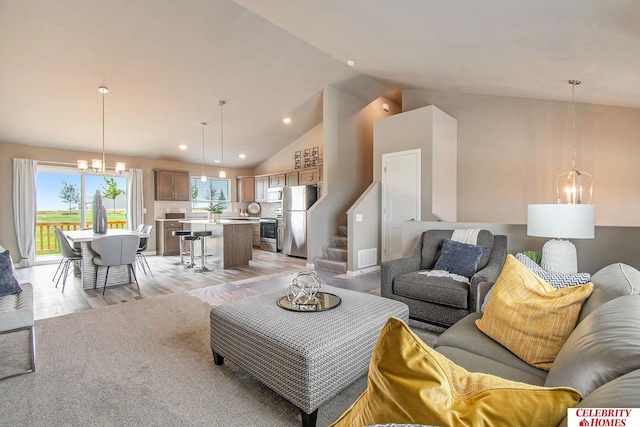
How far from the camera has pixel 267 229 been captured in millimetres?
8242

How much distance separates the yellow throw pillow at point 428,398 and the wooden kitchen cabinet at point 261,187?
8384mm

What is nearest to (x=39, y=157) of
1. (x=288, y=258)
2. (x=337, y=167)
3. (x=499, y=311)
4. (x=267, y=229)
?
(x=267, y=229)

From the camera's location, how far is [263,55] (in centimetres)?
479

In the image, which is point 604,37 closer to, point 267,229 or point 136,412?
point 136,412

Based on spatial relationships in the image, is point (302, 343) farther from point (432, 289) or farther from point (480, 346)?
point (432, 289)

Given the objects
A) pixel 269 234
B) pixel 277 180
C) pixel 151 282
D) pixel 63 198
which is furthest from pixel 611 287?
pixel 63 198

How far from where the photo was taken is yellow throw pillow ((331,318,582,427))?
586 millimetres

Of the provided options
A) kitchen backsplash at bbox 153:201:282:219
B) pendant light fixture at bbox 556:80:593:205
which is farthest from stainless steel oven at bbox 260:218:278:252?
pendant light fixture at bbox 556:80:593:205

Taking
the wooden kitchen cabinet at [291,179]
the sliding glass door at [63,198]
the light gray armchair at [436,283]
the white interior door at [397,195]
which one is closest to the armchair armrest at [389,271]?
the light gray armchair at [436,283]

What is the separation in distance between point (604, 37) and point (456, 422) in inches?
142

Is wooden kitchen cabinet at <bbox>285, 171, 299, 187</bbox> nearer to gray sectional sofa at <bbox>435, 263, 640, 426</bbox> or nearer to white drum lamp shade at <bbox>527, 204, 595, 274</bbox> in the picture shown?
white drum lamp shade at <bbox>527, 204, 595, 274</bbox>

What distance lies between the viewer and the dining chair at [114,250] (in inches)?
161

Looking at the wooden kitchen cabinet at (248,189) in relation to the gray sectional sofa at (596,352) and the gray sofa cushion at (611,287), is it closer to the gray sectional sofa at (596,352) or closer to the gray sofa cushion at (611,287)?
the gray sectional sofa at (596,352)

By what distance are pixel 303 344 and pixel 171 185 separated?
24.5 ft
